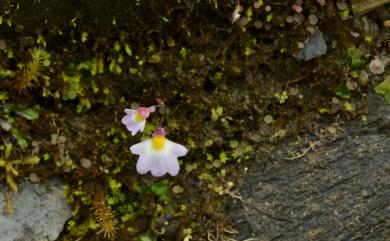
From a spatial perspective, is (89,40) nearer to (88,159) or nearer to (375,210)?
(88,159)

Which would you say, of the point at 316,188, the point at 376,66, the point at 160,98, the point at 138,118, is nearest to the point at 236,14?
the point at 160,98

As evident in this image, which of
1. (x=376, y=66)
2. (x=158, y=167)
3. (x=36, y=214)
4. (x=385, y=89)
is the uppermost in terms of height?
(x=376, y=66)

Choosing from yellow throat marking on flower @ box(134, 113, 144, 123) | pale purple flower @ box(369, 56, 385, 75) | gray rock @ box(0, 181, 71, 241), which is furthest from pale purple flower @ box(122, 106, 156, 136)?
pale purple flower @ box(369, 56, 385, 75)

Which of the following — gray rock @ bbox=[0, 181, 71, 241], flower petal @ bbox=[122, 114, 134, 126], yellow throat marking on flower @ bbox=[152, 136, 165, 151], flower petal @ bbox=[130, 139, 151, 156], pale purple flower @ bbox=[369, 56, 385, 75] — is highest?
pale purple flower @ bbox=[369, 56, 385, 75]

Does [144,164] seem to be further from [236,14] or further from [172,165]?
[236,14]

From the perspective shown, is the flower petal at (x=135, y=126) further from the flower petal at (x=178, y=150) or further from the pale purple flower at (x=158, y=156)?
the flower petal at (x=178, y=150)

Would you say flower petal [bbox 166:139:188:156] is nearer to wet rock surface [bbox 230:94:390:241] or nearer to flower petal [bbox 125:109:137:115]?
flower petal [bbox 125:109:137:115]

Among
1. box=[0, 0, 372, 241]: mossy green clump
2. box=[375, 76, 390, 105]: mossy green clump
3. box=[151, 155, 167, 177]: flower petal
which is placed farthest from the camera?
box=[375, 76, 390, 105]: mossy green clump

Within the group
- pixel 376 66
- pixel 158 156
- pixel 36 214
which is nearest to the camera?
pixel 158 156
